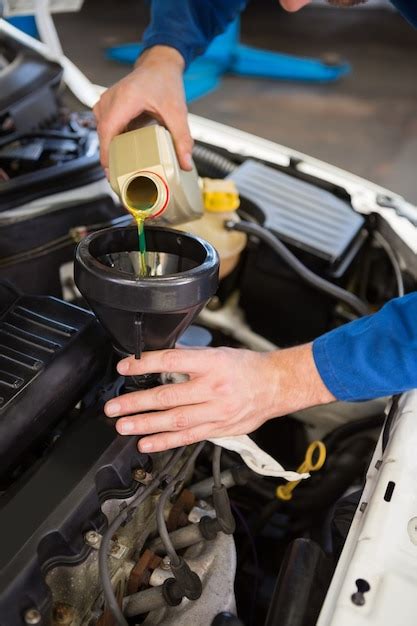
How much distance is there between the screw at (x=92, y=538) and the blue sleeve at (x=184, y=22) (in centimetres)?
96

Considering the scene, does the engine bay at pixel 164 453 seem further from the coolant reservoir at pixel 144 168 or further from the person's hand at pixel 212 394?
the coolant reservoir at pixel 144 168

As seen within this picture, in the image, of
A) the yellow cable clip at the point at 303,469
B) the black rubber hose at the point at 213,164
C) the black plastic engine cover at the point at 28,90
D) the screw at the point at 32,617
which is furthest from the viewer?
the black rubber hose at the point at 213,164

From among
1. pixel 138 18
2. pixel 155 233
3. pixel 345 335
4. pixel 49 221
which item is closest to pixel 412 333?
pixel 345 335

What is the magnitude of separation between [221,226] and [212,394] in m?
0.52

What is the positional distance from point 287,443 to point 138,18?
5.45m

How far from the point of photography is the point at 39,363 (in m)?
0.78

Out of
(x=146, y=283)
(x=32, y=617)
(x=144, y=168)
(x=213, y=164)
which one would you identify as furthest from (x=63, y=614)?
(x=213, y=164)

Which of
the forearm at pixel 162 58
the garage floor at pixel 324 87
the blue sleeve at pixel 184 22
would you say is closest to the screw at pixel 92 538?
the forearm at pixel 162 58

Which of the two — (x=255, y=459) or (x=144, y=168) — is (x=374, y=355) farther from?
(x=144, y=168)

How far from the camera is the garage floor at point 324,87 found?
3.81m

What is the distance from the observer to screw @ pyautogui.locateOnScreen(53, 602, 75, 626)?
701 millimetres

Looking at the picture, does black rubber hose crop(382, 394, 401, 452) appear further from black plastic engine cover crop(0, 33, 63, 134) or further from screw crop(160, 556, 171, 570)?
black plastic engine cover crop(0, 33, 63, 134)

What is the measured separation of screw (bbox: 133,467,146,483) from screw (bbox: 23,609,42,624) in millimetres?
204

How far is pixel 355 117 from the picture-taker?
4.25 meters
